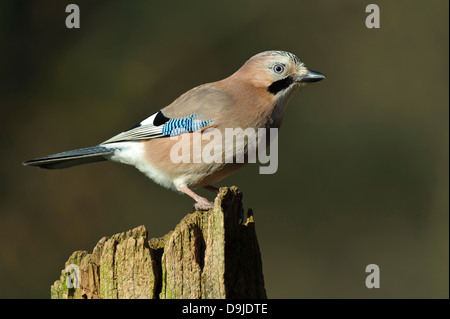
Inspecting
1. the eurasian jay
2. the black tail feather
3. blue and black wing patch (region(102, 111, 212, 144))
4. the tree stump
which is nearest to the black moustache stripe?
the eurasian jay

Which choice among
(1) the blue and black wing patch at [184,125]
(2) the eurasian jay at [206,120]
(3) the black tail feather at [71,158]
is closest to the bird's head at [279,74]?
(2) the eurasian jay at [206,120]

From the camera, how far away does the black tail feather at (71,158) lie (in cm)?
581

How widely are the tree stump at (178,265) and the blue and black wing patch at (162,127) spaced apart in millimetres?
1477

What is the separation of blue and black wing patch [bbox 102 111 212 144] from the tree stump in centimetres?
148

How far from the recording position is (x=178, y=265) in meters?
3.91

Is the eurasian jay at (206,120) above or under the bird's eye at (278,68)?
under

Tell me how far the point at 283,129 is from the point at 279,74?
479 cm

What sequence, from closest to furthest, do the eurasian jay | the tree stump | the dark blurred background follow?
the tree stump → the eurasian jay → the dark blurred background

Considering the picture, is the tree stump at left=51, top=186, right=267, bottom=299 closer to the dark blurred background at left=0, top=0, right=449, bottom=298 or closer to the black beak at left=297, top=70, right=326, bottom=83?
the black beak at left=297, top=70, right=326, bottom=83

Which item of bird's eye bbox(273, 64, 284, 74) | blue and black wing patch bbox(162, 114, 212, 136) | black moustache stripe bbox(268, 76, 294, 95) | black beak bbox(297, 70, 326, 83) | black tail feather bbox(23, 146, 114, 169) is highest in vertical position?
bird's eye bbox(273, 64, 284, 74)

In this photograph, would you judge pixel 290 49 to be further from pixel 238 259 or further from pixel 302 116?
pixel 238 259

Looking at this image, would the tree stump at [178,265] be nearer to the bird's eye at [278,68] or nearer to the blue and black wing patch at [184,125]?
the blue and black wing patch at [184,125]

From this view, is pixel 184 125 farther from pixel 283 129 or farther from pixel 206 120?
pixel 283 129

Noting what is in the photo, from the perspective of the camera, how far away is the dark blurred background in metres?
9.71
